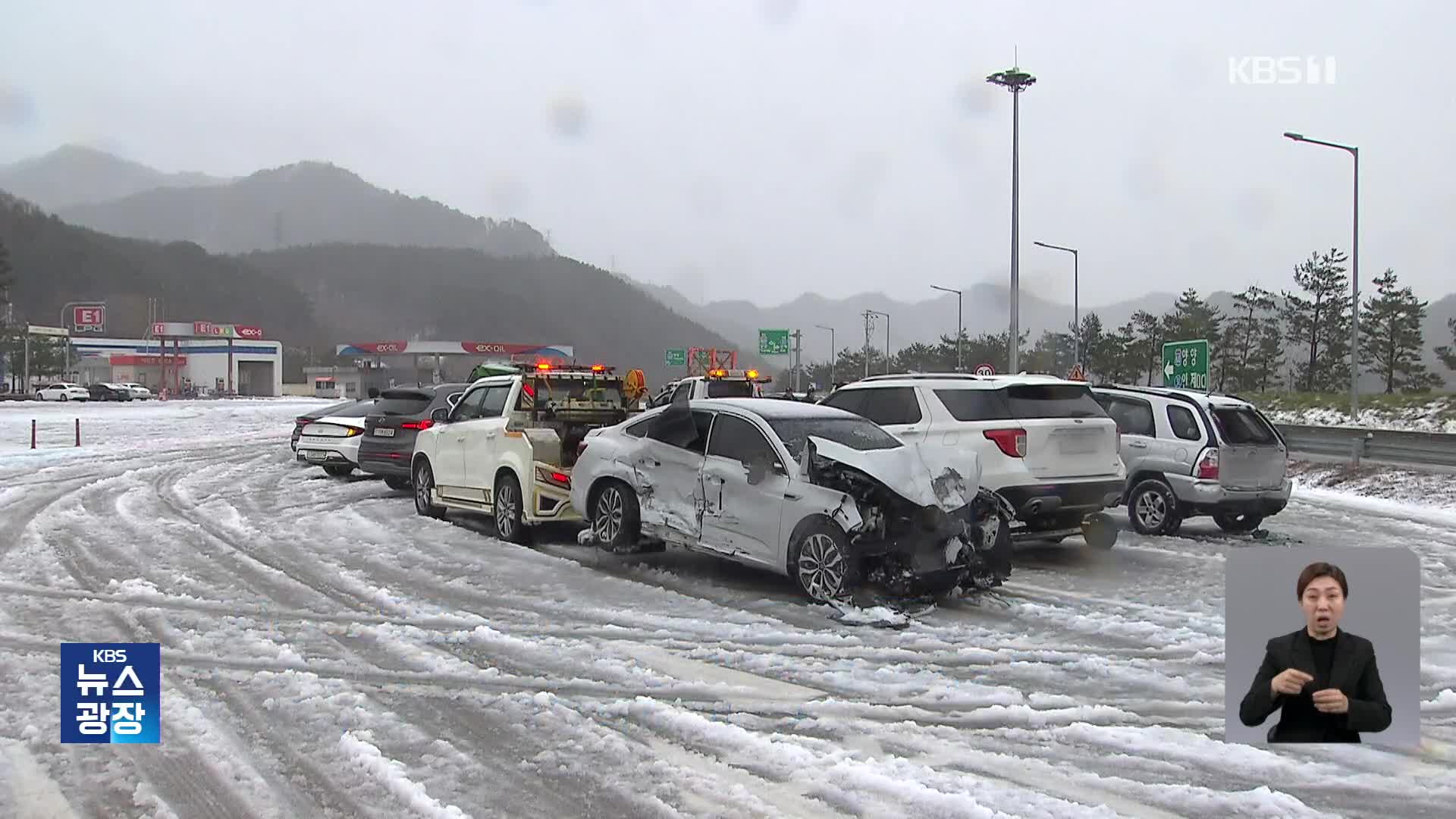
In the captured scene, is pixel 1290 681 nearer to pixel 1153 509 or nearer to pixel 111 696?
pixel 111 696

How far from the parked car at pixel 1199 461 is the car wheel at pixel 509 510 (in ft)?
23.8

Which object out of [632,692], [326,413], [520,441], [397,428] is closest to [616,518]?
[520,441]

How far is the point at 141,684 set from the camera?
5934mm

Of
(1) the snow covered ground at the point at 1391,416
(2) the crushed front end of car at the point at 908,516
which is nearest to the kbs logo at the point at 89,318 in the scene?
(1) the snow covered ground at the point at 1391,416

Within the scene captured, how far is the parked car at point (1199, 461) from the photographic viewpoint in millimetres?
12422

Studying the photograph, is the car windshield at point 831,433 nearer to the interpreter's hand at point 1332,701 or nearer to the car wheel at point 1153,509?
the car wheel at point 1153,509

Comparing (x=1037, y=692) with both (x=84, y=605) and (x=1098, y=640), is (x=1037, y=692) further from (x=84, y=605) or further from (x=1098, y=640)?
(x=84, y=605)

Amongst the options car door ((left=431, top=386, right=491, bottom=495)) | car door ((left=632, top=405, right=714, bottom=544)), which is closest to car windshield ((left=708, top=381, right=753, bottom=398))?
car door ((left=431, top=386, right=491, bottom=495))

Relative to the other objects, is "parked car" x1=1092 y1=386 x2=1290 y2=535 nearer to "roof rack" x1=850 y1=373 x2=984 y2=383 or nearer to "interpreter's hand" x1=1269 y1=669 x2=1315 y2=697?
"roof rack" x1=850 y1=373 x2=984 y2=383

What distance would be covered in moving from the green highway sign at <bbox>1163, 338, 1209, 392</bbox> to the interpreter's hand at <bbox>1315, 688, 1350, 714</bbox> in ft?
68.3

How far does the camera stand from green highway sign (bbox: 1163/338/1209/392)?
23.6 m

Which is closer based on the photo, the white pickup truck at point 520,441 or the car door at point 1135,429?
the white pickup truck at point 520,441

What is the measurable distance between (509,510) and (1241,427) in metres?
8.48

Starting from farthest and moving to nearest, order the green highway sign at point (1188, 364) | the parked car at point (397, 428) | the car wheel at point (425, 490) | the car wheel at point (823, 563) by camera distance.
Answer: the green highway sign at point (1188, 364)
the parked car at point (397, 428)
the car wheel at point (425, 490)
the car wheel at point (823, 563)
